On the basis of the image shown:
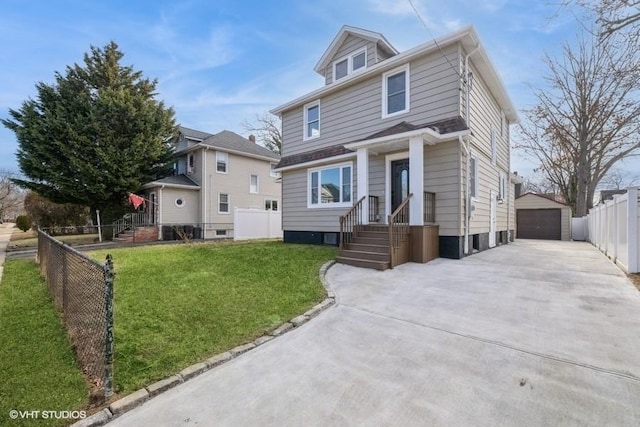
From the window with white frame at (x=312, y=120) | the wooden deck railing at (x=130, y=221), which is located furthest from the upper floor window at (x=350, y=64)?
the wooden deck railing at (x=130, y=221)

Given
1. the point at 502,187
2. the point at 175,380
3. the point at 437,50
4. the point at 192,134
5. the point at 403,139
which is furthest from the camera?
the point at 192,134

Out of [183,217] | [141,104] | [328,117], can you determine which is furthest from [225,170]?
[328,117]

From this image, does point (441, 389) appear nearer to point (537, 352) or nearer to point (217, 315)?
point (537, 352)

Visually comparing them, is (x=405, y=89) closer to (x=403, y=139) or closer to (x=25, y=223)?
(x=403, y=139)

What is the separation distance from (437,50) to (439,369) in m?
8.48

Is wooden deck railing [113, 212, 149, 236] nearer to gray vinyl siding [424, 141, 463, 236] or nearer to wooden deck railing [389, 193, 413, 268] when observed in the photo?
wooden deck railing [389, 193, 413, 268]

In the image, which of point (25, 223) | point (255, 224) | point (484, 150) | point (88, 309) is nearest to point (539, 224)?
point (484, 150)

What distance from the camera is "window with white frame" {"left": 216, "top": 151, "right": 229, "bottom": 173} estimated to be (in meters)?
19.2

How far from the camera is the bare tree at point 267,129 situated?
3023cm

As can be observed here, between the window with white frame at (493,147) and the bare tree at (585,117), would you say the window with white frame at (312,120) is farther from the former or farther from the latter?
the bare tree at (585,117)

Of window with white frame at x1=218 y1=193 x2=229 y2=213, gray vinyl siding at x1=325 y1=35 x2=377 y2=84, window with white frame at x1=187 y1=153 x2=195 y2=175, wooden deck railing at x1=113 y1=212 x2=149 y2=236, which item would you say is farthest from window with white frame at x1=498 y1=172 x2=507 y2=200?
wooden deck railing at x1=113 y1=212 x2=149 y2=236

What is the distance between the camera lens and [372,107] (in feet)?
33.1

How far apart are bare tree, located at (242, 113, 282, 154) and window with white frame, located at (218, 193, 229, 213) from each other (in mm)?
11443

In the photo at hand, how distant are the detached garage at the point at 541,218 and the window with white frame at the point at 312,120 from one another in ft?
48.2
